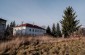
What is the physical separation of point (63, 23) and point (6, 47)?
21.3m

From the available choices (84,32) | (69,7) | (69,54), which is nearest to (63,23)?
(69,7)

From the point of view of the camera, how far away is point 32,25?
5234 cm

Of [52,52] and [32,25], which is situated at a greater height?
[32,25]

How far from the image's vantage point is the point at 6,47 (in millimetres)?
13172

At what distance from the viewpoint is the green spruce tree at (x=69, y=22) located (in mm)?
31703

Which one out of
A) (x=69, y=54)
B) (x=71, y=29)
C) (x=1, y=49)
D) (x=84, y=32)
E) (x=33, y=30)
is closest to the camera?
(x=69, y=54)

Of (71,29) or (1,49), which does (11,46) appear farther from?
(71,29)

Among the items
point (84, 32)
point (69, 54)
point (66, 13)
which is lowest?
point (69, 54)

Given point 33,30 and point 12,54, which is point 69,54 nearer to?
point 12,54

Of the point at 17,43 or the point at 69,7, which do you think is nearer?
the point at 17,43

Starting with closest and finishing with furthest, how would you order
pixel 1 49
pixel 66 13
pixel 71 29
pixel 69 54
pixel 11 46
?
pixel 69 54
pixel 1 49
pixel 11 46
pixel 71 29
pixel 66 13

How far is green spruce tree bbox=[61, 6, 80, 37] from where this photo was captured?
3170 cm

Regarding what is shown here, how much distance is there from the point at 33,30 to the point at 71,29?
22.2 metres

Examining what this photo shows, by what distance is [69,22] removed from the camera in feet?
106
